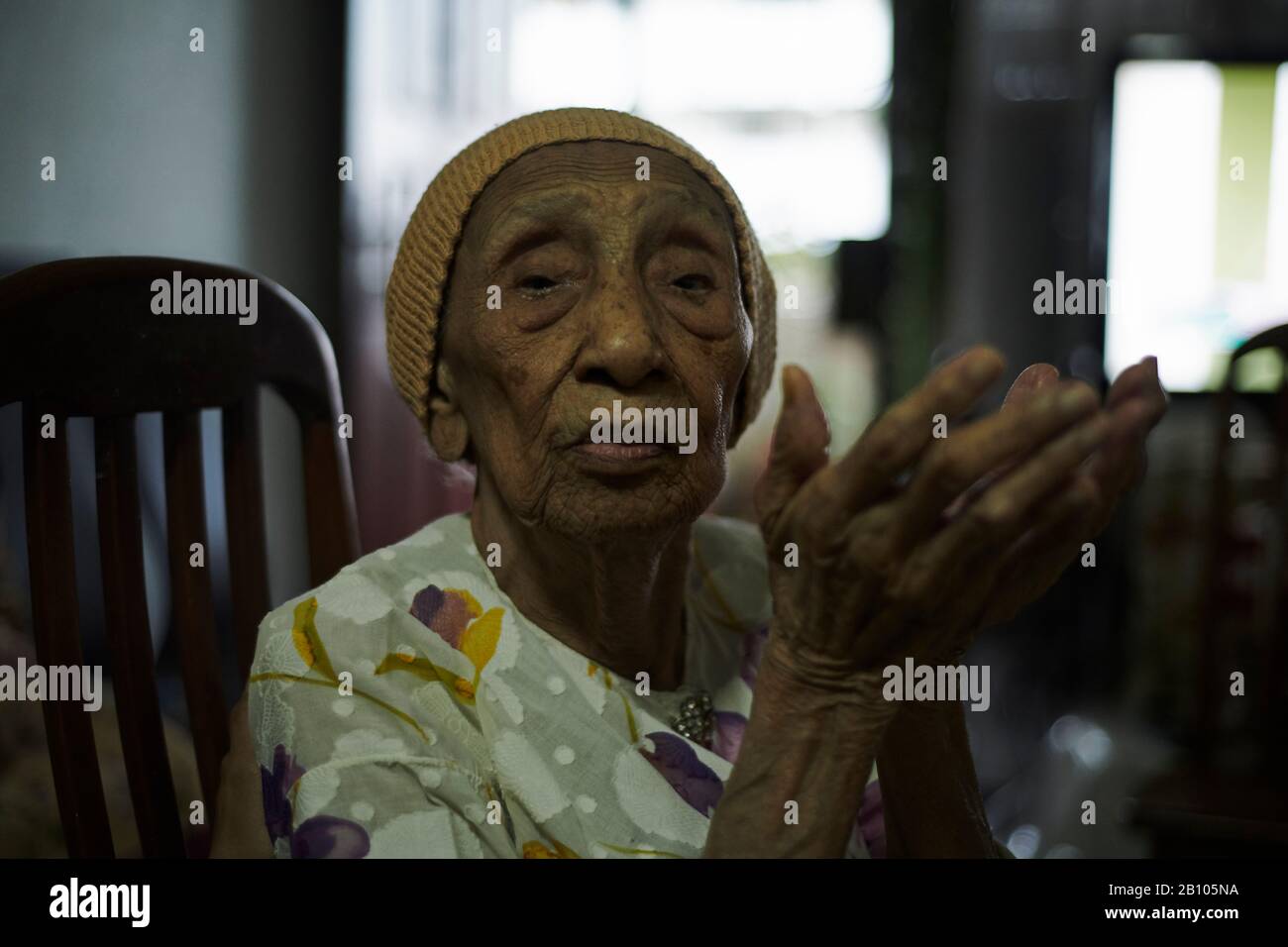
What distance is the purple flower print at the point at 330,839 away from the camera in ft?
2.53

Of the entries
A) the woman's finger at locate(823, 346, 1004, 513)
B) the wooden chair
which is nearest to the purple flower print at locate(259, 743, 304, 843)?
the woman's finger at locate(823, 346, 1004, 513)

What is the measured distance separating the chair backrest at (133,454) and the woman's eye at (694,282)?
44cm

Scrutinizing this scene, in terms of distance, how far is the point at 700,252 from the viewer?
963 millimetres

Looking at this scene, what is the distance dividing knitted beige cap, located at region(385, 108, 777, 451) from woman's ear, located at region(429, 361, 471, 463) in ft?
0.03

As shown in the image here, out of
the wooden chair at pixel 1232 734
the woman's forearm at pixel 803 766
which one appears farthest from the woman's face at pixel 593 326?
the wooden chair at pixel 1232 734

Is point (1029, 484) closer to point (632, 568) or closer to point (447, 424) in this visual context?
point (632, 568)

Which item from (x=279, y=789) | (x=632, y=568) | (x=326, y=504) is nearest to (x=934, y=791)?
(x=632, y=568)

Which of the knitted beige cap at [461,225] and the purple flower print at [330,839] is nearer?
the purple flower print at [330,839]

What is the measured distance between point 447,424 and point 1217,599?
131cm

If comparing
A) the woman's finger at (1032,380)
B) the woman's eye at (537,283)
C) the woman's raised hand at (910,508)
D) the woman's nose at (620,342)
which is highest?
the woman's eye at (537,283)

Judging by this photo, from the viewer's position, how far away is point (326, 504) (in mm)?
1262

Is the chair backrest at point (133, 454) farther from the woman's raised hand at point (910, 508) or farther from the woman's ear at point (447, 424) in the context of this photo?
the woman's raised hand at point (910, 508)
